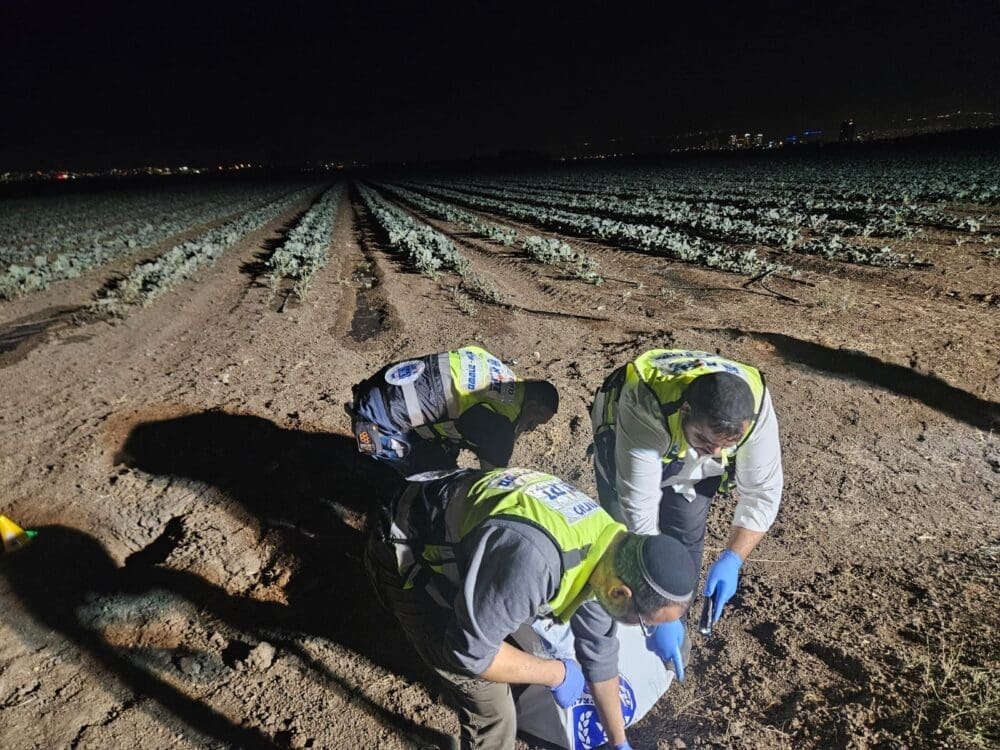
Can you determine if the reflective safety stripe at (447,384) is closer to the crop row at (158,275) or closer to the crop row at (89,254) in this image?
the crop row at (158,275)

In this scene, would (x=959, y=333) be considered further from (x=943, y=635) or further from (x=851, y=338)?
(x=943, y=635)

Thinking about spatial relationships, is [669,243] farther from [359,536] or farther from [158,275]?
[158,275]

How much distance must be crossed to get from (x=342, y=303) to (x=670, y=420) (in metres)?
8.81

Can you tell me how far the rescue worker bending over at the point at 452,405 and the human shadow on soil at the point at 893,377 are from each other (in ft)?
15.5

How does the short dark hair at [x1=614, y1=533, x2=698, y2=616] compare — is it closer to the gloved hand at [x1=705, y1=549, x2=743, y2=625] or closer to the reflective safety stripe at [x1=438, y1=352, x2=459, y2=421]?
the gloved hand at [x1=705, y1=549, x2=743, y2=625]

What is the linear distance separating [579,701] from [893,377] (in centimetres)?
550

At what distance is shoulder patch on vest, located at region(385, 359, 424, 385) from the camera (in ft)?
10.8

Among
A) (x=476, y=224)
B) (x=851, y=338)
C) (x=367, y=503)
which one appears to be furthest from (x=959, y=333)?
(x=476, y=224)

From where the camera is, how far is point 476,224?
20.1 metres

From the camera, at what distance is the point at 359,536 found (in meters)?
4.23

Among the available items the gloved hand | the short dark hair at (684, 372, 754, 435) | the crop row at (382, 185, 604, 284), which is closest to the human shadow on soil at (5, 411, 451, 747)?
the gloved hand

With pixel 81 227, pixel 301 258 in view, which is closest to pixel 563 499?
pixel 301 258

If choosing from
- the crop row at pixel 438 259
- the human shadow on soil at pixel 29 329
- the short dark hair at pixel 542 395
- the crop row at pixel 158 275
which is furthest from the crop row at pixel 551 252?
the human shadow on soil at pixel 29 329

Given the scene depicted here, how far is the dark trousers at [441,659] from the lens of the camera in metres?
2.33
